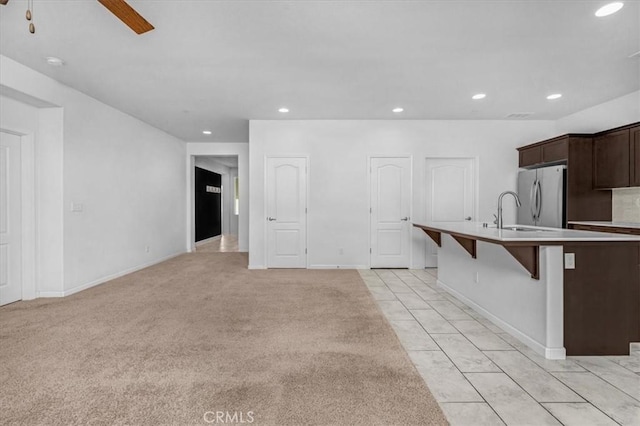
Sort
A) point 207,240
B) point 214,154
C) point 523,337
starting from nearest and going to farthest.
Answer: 1. point 523,337
2. point 214,154
3. point 207,240

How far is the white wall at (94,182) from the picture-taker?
3998 millimetres

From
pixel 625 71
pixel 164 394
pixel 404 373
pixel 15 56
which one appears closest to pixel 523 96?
pixel 625 71

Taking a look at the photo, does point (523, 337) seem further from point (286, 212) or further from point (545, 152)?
point (286, 212)

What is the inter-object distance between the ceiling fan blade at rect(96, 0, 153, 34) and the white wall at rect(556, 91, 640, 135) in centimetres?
593

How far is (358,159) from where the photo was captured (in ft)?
19.0

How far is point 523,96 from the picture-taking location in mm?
4492

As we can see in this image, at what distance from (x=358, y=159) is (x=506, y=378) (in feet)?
14.0

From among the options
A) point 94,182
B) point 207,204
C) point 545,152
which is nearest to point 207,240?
point 207,204

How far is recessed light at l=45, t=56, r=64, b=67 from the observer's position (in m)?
3.30

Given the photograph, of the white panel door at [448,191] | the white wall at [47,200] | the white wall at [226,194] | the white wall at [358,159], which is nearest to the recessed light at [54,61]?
the white wall at [47,200]

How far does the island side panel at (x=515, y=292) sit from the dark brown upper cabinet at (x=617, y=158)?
8.16ft

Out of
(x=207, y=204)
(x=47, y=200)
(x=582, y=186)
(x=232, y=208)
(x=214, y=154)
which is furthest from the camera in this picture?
(x=232, y=208)

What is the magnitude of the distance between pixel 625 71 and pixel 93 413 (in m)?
5.81

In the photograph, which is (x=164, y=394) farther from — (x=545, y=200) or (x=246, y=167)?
(x=246, y=167)
